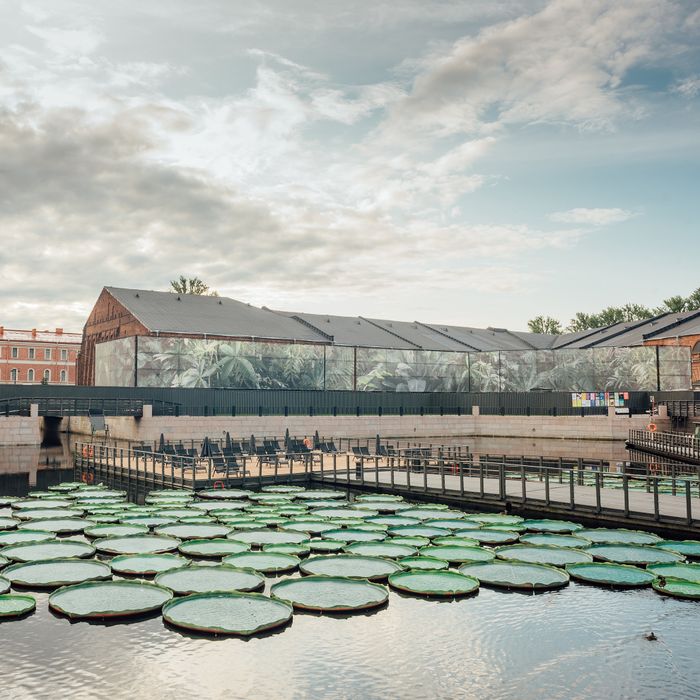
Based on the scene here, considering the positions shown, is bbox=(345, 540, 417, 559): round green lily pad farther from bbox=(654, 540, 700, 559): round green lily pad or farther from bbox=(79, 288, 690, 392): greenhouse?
bbox=(79, 288, 690, 392): greenhouse

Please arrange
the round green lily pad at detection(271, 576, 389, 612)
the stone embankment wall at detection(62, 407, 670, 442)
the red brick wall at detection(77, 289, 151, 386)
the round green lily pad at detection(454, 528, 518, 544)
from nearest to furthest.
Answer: the round green lily pad at detection(271, 576, 389, 612), the round green lily pad at detection(454, 528, 518, 544), the stone embankment wall at detection(62, 407, 670, 442), the red brick wall at detection(77, 289, 151, 386)

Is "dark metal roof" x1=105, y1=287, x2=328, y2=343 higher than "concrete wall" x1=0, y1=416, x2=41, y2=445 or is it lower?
higher

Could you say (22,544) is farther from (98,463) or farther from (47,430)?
(47,430)

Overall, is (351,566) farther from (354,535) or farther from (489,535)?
(489,535)

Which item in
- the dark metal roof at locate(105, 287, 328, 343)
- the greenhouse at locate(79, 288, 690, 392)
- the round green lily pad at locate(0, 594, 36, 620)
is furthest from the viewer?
the dark metal roof at locate(105, 287, 328, 343)

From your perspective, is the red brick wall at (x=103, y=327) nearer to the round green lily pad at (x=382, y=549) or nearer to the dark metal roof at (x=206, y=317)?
the dark metal roof at (x=206, y=317)

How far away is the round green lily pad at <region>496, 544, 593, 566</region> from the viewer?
1249cm

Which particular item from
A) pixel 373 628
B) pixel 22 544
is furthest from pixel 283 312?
pixel 373 628

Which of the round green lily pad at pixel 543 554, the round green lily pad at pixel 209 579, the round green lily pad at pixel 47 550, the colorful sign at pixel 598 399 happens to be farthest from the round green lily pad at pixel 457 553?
the colorful sign at pixel 598 399

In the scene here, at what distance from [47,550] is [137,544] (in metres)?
1.68

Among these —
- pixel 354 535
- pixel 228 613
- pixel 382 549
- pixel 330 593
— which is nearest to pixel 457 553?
pixel 382 549

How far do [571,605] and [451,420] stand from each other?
154ft

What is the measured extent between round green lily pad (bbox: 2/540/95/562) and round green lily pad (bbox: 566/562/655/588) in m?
8.97

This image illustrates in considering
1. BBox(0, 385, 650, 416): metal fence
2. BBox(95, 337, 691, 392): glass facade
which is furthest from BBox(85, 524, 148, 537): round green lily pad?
BBox(95, 337, 691, 392): glass facade
